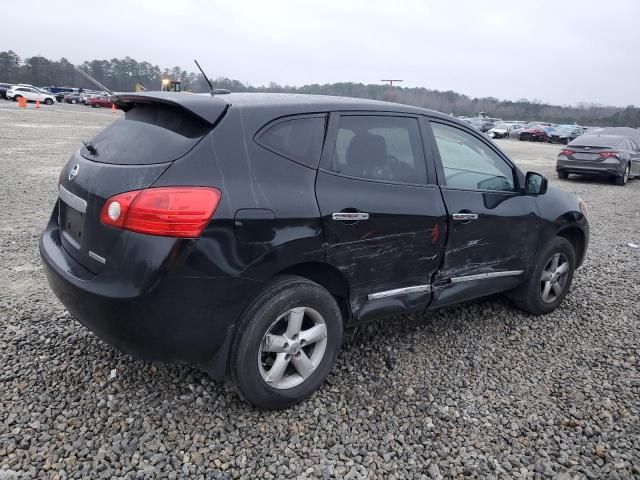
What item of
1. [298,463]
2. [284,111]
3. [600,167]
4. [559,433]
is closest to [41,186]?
[284,111]

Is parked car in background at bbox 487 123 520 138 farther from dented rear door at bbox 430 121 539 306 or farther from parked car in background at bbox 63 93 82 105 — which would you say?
parked car in background at bbox 63 93 82 105

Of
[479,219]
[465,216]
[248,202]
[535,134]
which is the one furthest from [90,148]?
[535,134]

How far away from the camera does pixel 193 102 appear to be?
263 centimetres

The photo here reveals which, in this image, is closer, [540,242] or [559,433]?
[559,433]

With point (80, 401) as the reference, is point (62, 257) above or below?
above

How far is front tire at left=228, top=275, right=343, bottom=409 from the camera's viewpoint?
2568mm

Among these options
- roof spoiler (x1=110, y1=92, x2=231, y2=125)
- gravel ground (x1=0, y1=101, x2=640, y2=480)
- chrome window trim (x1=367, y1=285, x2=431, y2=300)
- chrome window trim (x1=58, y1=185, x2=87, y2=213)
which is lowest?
gravel ground (x1=0, y1=101, x2=640, y2=480)

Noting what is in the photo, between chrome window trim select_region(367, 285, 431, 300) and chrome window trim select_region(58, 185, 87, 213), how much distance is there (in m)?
1.69

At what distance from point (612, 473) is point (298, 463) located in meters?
1.59

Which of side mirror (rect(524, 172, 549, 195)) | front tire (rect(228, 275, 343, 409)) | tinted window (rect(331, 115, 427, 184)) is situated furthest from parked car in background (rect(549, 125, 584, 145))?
front tire (rect(228, 275, 343, 409))

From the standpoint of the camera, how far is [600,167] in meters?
13.8

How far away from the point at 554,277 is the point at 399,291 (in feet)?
6.26

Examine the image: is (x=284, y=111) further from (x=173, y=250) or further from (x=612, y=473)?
(x=612, y=473)

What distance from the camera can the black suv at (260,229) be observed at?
2.36 metres
